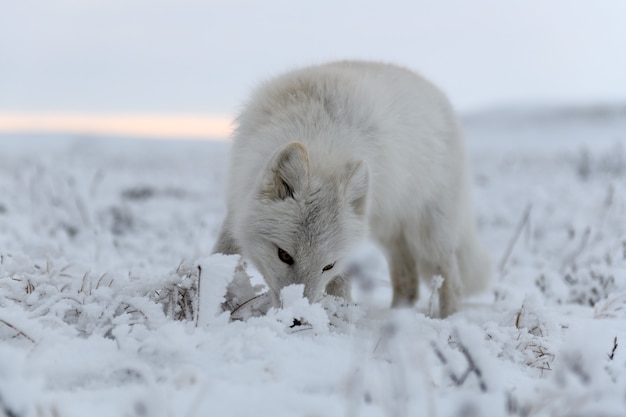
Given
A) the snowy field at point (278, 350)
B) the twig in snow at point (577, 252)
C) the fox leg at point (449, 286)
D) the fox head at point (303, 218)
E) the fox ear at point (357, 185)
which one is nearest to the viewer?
the snowy field at point (278, 350)

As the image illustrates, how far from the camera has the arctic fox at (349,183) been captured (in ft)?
10.8

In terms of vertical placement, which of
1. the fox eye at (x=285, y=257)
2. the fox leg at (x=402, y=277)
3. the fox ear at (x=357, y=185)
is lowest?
the fox leg at (x=402, y=277)

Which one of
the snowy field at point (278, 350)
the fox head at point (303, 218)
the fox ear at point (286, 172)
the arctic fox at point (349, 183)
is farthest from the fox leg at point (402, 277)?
the fox ear at point (286, 172)

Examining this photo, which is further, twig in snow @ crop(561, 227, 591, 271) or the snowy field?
twig in snow @ crop(561, 227, 591, 271)

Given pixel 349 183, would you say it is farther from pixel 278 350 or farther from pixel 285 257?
pixel 278 350

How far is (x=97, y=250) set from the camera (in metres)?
4.91

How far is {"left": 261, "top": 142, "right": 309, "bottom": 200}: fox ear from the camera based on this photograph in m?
3.25

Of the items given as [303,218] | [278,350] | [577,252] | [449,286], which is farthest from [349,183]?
[577,252]

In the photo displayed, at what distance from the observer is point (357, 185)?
11.3 feet

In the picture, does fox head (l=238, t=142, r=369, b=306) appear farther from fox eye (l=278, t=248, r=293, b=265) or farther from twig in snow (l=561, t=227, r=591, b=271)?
twig in snow (l=561, t=227, r=591, b=271)

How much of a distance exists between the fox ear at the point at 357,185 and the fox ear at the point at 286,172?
0.26m

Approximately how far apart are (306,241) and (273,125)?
940mm

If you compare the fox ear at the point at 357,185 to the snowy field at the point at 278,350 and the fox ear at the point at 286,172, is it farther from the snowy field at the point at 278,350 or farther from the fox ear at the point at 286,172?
the snowy field at the point at 278,350

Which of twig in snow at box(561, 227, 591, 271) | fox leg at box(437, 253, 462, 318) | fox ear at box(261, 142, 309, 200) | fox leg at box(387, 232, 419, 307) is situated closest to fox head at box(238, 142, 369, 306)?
fox ear at box(261, 142, 309, 200)
